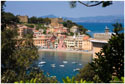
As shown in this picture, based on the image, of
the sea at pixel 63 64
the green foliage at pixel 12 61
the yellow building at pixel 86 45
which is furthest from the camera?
the yellow building at pixel 86 45

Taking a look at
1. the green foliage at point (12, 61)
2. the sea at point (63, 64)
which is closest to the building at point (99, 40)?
the green foliage at point (12, 61)

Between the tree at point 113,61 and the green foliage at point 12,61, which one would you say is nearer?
the tree at point 113,61

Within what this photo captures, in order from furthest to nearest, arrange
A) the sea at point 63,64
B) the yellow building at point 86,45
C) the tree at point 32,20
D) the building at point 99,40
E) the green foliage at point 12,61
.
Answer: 1. the tree at point 32,20
2. the yellow building at point 86,45
3. the sea at point 63,64
4. the building at point 99,40
5. the green foliage at point 12,61

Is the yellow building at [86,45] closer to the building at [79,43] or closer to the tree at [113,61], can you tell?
the building at [79,43]

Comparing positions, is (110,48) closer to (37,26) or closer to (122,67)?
(122,67)

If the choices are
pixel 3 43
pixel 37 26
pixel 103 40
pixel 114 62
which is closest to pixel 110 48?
pixel 114 62

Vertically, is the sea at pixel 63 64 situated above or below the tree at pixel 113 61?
below

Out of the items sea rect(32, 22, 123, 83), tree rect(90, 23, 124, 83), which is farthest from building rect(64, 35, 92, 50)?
tree rect(90, 23, 124, 83)

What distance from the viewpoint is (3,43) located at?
3926 mm

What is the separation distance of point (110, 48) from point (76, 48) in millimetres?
33807

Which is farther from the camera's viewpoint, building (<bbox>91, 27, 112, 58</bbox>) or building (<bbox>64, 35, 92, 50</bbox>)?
building (<bbox>64, 35, 92, 50</bbox>)

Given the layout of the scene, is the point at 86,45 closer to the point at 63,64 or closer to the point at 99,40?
the point at 63,64

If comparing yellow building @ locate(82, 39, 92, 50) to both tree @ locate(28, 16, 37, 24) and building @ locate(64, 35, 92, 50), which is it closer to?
building @ locate(64, 35, 92, 50)

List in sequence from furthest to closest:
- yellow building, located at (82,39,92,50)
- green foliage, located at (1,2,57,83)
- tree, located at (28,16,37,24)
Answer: tree, located at (28,16,37,24), yellow building, located at (82,39,92,50), green foliage, located at (1,2,57,83)
